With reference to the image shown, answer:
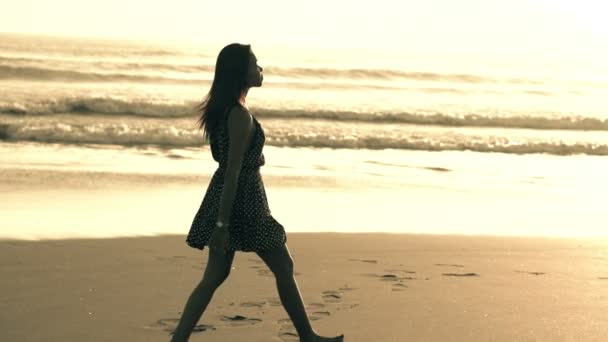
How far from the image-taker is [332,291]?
21.4 feet

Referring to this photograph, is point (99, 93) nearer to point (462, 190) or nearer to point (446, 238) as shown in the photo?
point (462, 190)

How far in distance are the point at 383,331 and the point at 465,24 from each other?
9138cm

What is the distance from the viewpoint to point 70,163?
49.4 ft

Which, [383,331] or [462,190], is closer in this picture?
[383,331]

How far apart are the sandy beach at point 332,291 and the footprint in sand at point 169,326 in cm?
2

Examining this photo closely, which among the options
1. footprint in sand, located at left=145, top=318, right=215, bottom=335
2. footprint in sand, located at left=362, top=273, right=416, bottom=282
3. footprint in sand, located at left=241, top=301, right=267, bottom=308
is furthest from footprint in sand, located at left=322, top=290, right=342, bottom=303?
footprint in sand, located at left=145, top=318, right=215, bottom=335

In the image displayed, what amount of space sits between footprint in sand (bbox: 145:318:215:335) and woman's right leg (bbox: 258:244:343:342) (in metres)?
0.67

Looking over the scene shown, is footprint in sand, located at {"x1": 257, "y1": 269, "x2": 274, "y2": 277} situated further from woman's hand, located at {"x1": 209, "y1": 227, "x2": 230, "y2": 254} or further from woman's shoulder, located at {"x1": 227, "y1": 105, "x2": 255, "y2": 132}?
woman's shoulder, located at {"x1": 227, "y1": 105, "x2": 255, "y2": 132}

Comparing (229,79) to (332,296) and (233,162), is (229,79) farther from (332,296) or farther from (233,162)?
(332,296)

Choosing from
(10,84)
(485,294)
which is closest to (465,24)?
(10,84)

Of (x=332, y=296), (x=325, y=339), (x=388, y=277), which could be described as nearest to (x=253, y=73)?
(x=325, y=339)

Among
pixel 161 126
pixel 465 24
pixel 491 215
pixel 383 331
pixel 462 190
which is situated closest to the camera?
pixel 383 331

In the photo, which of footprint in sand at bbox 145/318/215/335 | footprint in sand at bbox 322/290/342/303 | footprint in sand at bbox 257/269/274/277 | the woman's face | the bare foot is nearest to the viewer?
the woman's face

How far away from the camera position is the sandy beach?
18.0ft
